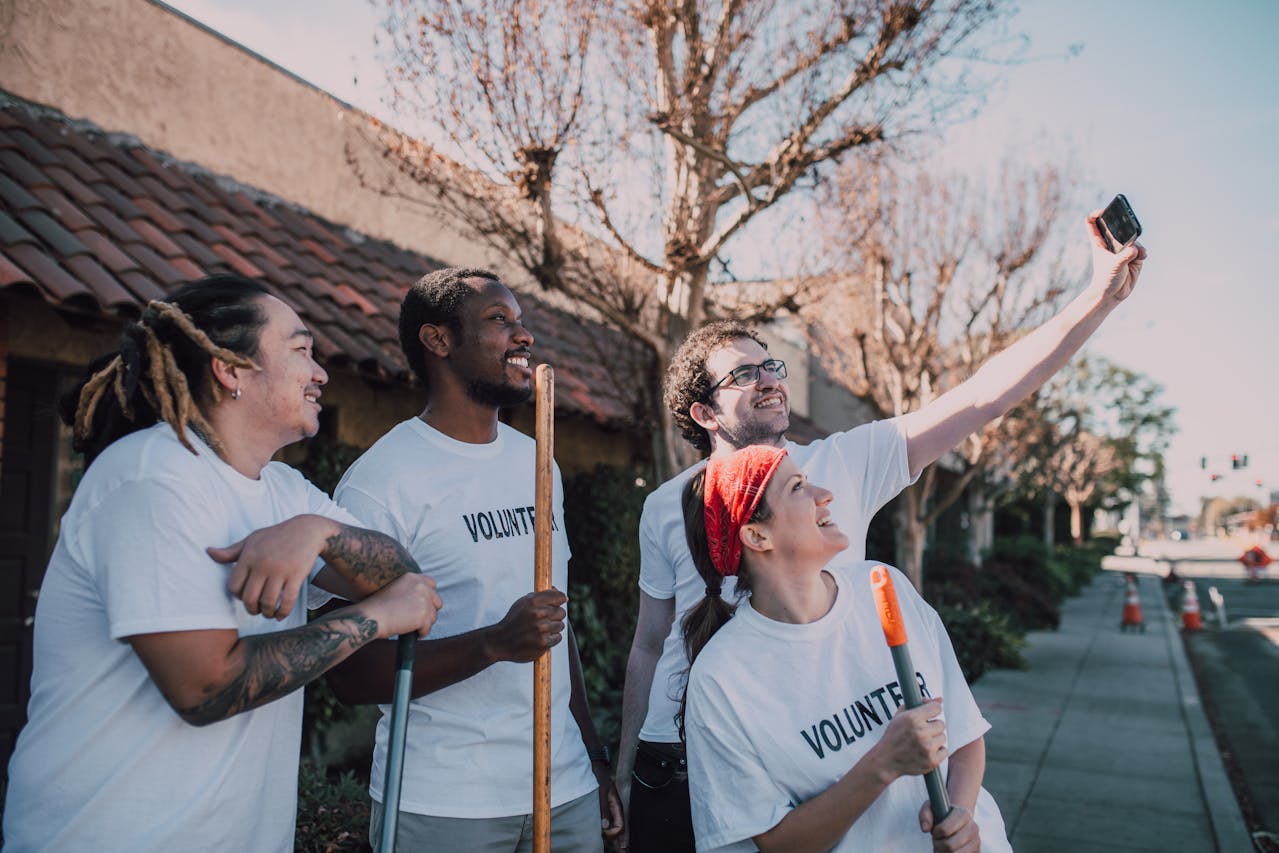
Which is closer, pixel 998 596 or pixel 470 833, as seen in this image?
pixel 470 833

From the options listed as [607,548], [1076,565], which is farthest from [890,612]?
[1076,565]

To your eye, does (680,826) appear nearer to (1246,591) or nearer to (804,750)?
(804,750)

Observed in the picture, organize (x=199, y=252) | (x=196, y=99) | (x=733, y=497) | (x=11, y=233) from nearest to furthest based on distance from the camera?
1. (x=733, y=497)
2. (x=11, y=233)
3. (x=199, y=252)
4. (x=196, y=99)

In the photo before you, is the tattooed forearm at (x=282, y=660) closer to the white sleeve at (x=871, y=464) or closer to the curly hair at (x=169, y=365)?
the curly hair at (x=169, y=365)

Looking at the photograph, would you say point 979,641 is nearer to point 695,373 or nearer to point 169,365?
point 695,373

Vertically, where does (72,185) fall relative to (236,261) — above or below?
above

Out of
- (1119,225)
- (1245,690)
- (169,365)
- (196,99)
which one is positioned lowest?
(1245,690)

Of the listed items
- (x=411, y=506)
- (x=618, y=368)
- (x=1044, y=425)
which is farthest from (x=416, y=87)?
(x=1044, y=425)

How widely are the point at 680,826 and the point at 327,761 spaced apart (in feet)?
14.3

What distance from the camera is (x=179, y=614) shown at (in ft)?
5.32

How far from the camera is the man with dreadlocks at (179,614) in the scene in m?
1.65

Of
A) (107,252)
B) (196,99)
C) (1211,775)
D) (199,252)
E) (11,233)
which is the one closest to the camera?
(11,233)

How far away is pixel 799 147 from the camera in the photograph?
5.63m

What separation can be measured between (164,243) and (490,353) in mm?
3818
